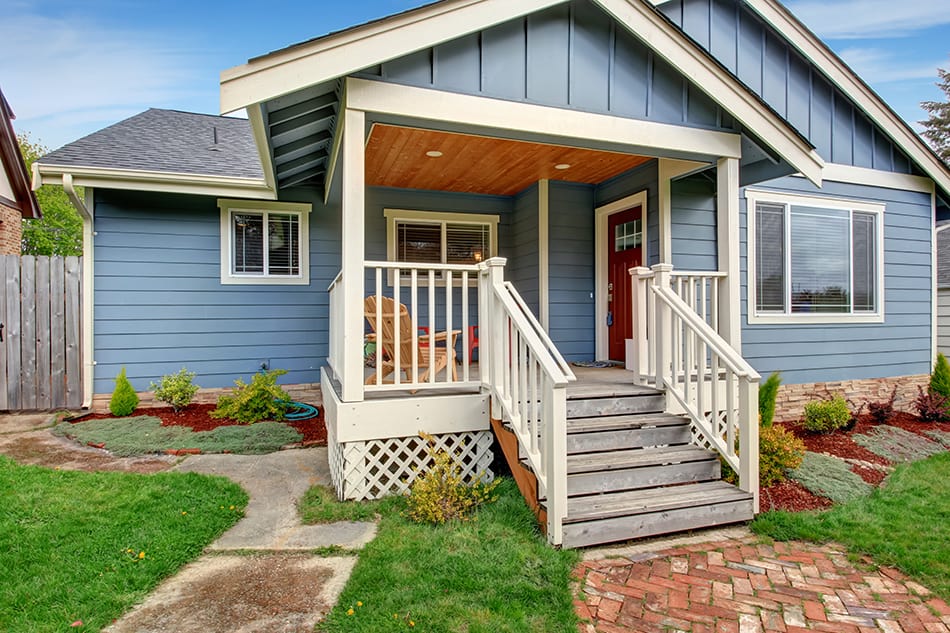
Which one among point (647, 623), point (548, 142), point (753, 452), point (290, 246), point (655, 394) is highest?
point (548, 142)

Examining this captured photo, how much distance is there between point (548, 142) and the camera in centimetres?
448

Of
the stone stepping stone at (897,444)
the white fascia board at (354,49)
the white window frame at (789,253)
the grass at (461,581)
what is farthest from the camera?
the white window frame at (789,253)

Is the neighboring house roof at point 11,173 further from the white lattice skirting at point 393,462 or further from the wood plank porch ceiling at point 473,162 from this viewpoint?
the white lattice skirting at point 393,462

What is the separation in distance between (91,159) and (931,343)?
11335mm

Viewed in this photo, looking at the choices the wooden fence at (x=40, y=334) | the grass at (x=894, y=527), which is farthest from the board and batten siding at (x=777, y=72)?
the wooden fence at (x=40, y=334)

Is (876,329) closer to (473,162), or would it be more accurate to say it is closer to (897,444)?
(897,444)

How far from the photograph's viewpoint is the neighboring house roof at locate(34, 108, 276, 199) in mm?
5910

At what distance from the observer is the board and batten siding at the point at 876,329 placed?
6617 mm

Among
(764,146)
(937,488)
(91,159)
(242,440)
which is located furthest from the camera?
(91,159)

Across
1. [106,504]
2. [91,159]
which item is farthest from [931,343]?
[91,159]

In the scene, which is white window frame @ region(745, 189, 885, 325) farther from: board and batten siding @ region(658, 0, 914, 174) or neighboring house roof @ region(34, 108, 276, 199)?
neighboring house roof @ region(34, 108, 276, 199)

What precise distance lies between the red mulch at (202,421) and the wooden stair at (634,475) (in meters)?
2.58

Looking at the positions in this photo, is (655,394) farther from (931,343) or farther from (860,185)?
(931,343)

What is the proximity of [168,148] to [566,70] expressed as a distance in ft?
17.6
